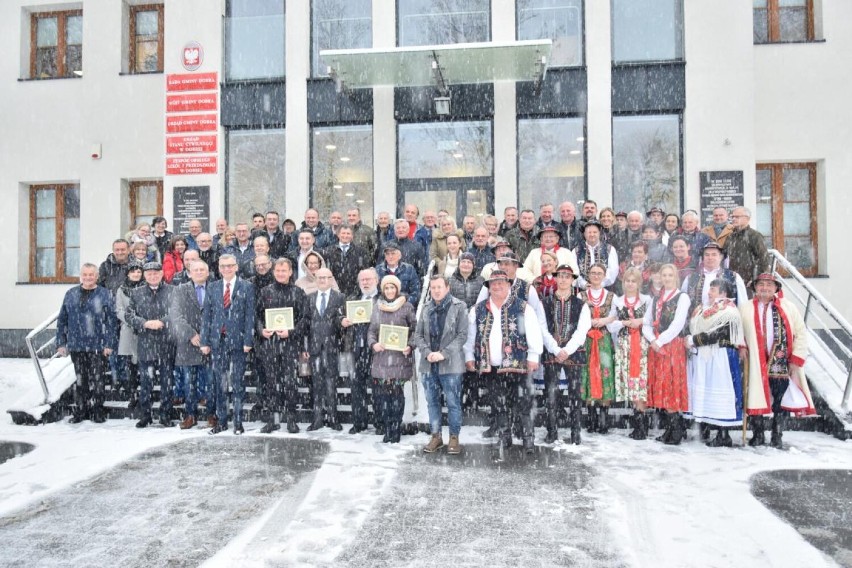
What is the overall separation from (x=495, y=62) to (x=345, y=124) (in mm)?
3262

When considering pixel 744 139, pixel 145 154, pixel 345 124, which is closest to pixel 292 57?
pixel 345 124

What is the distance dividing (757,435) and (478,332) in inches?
121

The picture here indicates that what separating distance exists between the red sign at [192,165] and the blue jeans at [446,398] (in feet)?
26.3

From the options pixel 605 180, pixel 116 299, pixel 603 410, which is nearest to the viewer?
pixel 603 410

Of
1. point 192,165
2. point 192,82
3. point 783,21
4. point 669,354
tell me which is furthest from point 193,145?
point 783,21

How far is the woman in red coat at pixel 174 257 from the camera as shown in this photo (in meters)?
9.55

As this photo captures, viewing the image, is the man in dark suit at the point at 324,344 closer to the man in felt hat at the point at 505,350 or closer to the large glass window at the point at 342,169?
the man in felt hat at the point at 505,350

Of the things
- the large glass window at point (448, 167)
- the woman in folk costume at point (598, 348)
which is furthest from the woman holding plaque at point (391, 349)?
the large glass window at point (448, 167)

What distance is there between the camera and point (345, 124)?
12820 mm

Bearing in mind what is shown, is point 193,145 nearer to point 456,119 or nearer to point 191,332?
point 456,119

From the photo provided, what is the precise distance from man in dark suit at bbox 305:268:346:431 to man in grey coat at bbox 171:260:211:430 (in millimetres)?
1275

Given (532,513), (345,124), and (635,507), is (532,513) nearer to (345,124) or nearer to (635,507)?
(635,507)

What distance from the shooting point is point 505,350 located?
655cm

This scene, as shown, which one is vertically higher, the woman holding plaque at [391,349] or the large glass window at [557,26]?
the large glass window at [557,26]
